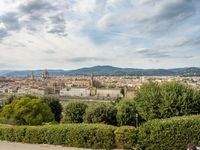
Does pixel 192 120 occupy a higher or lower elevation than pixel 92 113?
higher

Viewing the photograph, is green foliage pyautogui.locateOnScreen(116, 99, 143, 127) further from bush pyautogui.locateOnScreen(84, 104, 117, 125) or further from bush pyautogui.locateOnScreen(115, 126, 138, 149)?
bush pyautogui.locateOnScreen(115, 126, 138, 149)

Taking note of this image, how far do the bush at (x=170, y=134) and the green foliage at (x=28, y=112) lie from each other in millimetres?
25808

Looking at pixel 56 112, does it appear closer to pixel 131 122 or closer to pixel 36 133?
pixel 131 122

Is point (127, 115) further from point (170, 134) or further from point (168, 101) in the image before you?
point (170, 134)

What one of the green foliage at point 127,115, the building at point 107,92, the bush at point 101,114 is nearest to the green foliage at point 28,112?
the bush at point 101,114

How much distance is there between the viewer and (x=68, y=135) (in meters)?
18.3

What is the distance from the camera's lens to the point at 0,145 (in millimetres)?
18906

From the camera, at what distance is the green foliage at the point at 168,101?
107ft

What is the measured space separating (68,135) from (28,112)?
25097mm

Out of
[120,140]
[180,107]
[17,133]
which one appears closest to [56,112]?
[180,107]

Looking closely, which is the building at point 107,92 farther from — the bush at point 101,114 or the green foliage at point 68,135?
the green foliage at point 68,135

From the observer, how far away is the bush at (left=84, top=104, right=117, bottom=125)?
37.4 meters

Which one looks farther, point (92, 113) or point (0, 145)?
point (92, 113)

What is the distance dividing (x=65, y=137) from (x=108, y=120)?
19890 millimetres
